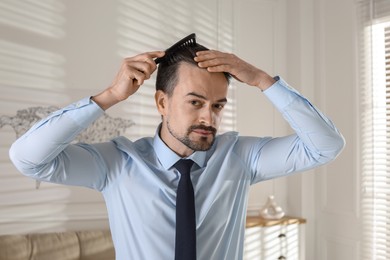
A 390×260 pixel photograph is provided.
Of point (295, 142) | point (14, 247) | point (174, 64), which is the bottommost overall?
point (14, 247)

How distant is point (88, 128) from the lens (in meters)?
3.14

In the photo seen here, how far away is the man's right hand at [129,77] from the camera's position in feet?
4.09

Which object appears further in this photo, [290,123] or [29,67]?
[29,67]

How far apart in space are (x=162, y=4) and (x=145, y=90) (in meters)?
0.67

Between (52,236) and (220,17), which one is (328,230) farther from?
(52,236)

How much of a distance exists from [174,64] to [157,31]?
6.80 ft

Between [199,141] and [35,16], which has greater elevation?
[35,16]

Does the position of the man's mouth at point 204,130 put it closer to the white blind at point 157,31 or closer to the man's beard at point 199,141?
the man's beard at point 199,141

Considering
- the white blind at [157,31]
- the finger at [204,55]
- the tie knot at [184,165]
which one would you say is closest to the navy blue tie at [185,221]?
the tie knot at [184,165]

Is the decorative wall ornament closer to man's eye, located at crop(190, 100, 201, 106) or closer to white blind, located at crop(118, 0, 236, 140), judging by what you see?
white blind, located at crop(118, 0, 236, 140)

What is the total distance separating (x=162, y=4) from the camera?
11.5ft

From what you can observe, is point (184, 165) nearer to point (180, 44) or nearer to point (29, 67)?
point (180, 44)

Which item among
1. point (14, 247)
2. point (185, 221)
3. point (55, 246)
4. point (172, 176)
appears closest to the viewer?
point (185, 221)

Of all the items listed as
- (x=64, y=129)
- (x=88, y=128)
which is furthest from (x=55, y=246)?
(x=64, y=129)
